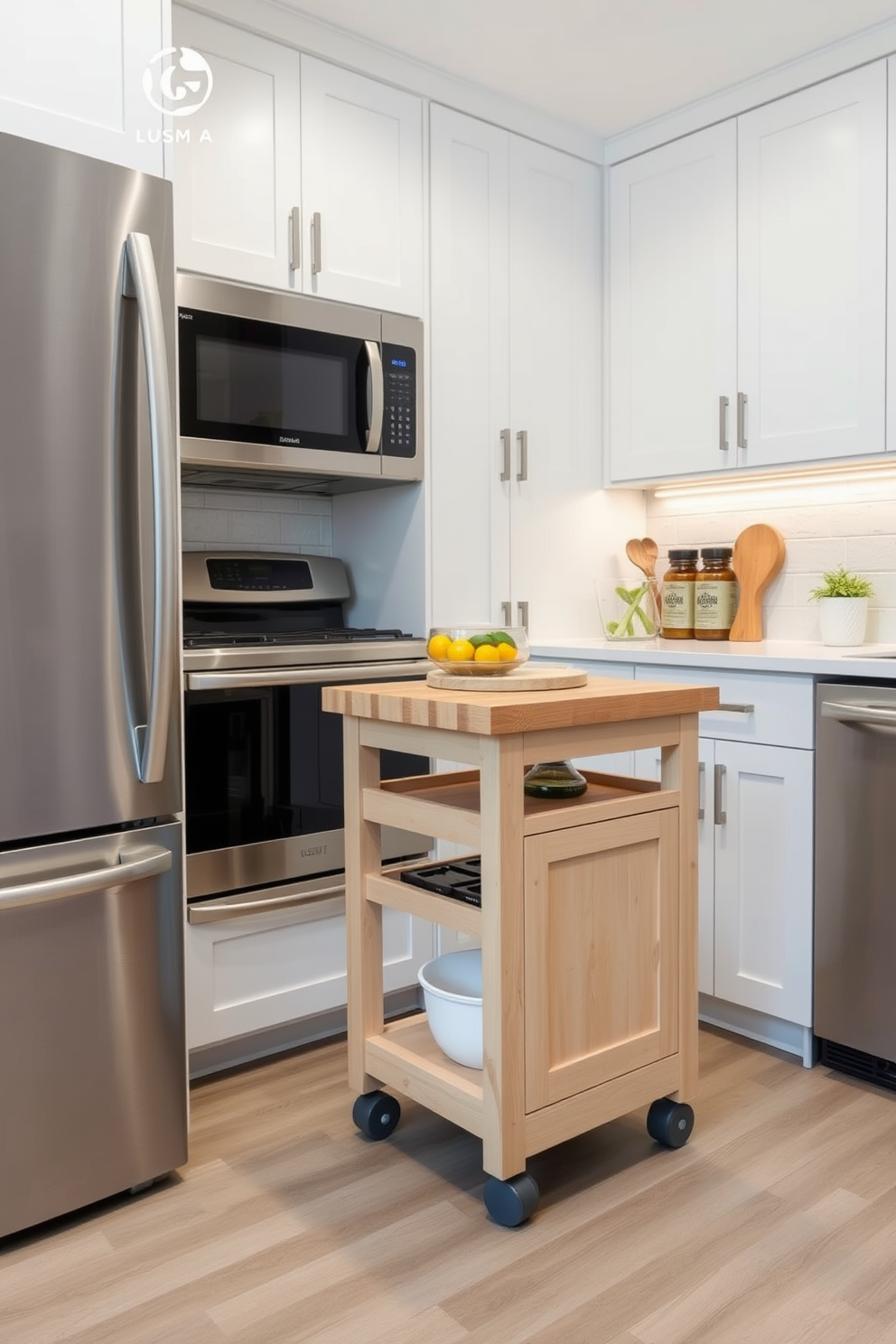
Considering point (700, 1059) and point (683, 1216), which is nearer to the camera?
point (683, 1216)

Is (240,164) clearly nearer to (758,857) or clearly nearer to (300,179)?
(300,179)

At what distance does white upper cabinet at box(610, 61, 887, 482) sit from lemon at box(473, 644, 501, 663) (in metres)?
1.28

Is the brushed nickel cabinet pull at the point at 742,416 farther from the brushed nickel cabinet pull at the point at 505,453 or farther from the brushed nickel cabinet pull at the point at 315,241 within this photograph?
the brushed nickel cabinet pull at the point at 315,241

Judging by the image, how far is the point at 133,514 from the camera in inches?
66.6

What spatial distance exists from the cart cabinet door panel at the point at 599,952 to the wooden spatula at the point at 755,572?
1.29 metres

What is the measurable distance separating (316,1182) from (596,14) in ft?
8.34

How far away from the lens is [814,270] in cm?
261

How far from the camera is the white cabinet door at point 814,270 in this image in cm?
249

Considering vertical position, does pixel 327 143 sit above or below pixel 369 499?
above

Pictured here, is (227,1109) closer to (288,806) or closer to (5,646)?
(288,806)

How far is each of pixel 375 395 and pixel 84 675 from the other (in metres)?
1.15

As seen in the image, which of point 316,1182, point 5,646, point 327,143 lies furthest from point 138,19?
point 316,1182

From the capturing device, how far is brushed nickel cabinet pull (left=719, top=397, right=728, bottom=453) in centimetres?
284

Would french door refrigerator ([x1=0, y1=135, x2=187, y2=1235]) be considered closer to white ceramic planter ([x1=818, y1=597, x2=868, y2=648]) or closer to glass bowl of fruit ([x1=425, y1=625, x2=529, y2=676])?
glass bowl of fruit ([x1=425, y1=625, x2=529, y2=676])
